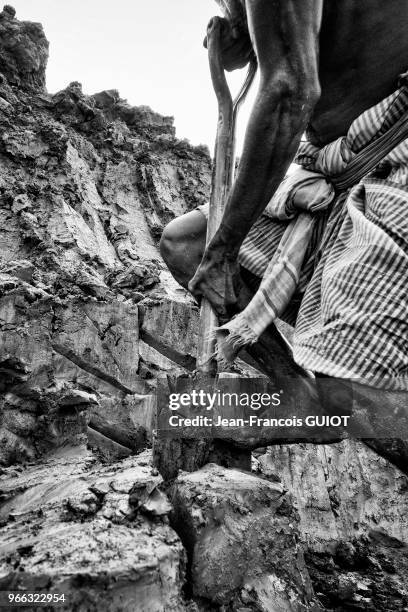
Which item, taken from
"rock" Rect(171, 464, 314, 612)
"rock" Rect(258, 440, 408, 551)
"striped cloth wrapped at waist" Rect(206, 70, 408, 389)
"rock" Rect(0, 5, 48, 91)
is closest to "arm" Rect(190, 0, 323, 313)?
"striped cloth wrapped at waist" Rect(206, 70, 408, 389)

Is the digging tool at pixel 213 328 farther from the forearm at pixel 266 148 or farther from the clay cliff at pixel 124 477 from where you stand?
the forearm at pixel 266 148

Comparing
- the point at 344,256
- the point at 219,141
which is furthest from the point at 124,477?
the point at 219,141

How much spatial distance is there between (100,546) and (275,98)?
970mm

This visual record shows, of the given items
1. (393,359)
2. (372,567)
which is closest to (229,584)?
(393,359)

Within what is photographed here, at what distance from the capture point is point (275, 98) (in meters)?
0.94

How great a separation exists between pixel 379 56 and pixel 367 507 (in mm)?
1931

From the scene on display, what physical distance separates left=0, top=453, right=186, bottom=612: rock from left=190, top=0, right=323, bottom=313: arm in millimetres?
737

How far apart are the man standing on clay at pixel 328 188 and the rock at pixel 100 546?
0.49 m

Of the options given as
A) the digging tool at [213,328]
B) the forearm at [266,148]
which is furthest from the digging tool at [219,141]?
the forearm at [266,148]

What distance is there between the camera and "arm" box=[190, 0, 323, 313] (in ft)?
2.86

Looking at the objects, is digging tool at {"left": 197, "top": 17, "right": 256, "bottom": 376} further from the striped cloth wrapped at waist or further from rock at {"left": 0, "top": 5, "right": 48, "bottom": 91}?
rock at {"left": 0, "top": 5, "right": 48, "bottom": 91}

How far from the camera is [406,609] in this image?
1.12 m

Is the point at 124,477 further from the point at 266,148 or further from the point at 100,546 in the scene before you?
the point at 266,148

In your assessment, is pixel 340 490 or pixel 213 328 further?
pixel 340 490
